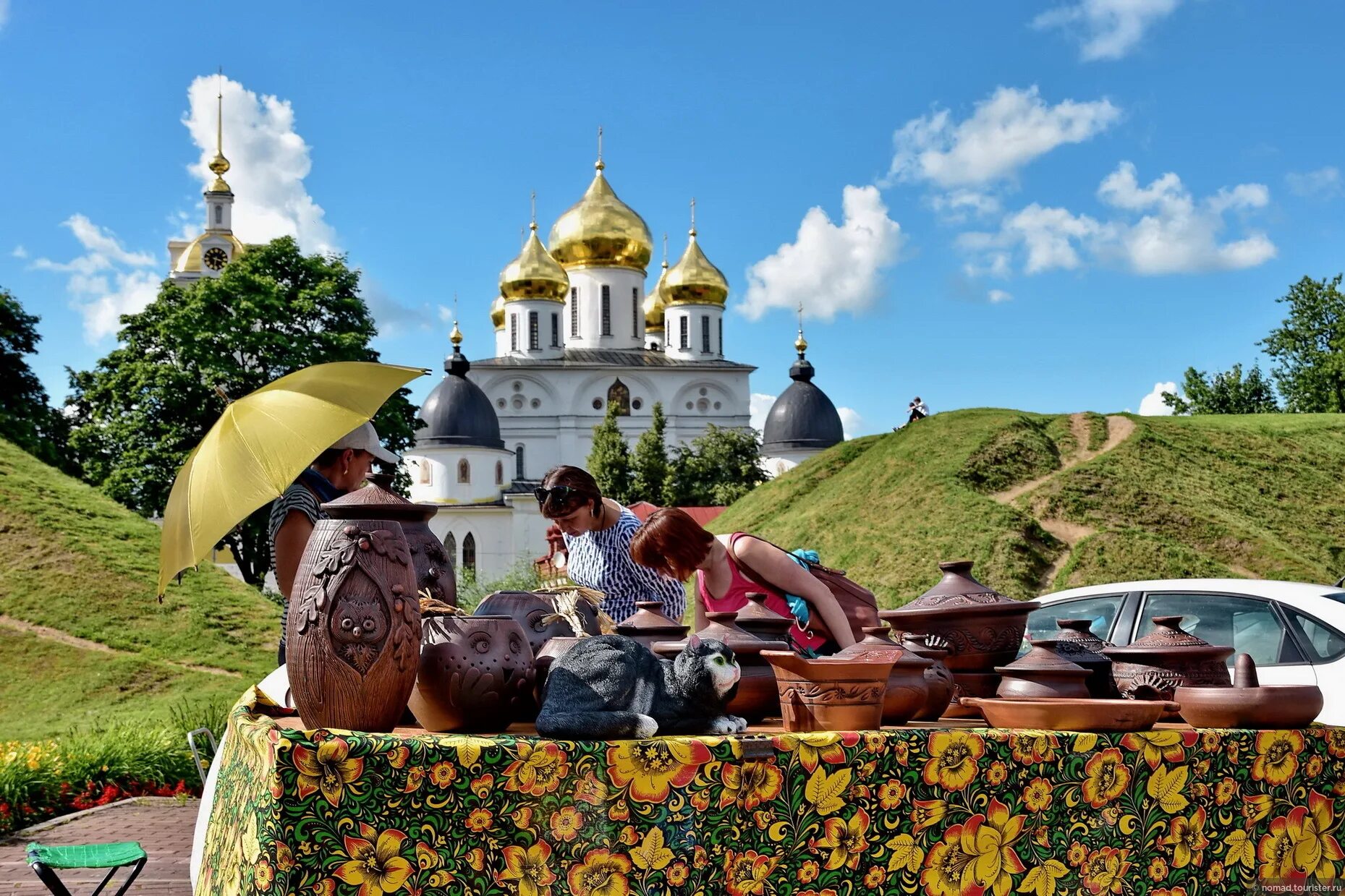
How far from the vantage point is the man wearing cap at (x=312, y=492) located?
379 centimetres

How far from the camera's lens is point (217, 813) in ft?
10.1

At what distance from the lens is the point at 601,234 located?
54719mm

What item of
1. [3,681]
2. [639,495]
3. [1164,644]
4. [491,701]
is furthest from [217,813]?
[639,495]

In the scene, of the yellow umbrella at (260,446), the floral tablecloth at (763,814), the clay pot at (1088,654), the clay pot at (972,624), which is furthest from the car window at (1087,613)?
the yellow umbrella at (260,446)

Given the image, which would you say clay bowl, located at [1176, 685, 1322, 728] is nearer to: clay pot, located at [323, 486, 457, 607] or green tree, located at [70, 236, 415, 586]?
clay pot, located at [323, 486, 457, 607]

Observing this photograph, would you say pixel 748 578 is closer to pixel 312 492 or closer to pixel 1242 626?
pixel 312 492

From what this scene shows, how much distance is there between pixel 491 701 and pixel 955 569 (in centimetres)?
169

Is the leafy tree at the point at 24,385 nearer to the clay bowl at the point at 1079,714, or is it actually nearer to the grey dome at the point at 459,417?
the grey dome at the point at 459,417

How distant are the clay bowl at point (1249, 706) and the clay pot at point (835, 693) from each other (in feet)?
3.14

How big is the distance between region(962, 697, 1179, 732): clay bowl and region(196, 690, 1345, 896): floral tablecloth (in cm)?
5

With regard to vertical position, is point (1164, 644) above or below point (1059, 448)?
below

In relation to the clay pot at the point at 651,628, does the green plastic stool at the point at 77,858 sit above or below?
below

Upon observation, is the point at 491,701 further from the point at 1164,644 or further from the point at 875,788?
the point at 1164,644

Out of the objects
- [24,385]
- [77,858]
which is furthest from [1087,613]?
[24,385]
